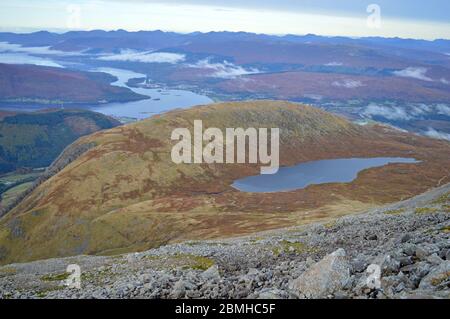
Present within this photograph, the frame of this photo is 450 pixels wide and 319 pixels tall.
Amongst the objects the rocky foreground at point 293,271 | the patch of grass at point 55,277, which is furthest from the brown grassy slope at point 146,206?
the patch of grass at point 55,277

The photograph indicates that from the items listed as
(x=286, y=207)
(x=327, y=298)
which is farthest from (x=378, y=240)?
(x=286, y=207)

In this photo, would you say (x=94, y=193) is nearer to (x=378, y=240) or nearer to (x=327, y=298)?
(x=378, y=240)

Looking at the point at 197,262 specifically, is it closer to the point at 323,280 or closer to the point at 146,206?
the point at 323,280

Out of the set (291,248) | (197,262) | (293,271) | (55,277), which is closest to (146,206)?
(55,277)

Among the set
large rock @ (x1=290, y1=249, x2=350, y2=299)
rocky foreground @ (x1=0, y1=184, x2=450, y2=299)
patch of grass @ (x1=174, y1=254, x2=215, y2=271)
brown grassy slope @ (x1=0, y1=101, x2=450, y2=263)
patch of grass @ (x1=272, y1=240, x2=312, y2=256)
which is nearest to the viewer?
rocky foreground @ (x1=0, y1=184, x2=450, y2=299)

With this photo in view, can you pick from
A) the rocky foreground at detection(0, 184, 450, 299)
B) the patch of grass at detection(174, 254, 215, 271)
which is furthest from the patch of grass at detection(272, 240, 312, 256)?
the patch of grass at detection(174, 254, 215, 271)

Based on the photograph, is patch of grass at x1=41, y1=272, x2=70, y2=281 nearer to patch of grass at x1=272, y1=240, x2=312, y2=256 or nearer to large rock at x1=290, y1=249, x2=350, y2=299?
patch of grass at x1=272, y1=240, x2=312, y2=256
